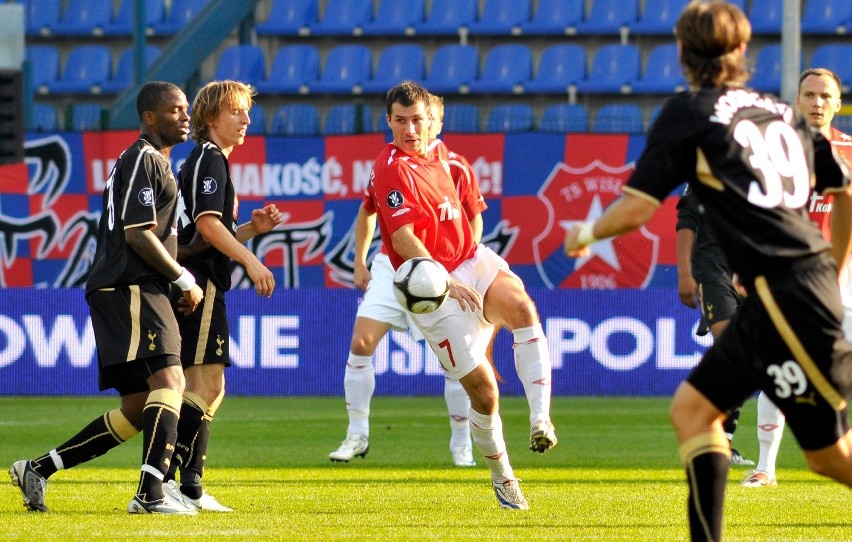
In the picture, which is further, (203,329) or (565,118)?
(565,118)

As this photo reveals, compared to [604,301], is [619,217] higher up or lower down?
higher up

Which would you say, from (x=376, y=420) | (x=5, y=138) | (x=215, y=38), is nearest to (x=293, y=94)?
(x=215, y=38)

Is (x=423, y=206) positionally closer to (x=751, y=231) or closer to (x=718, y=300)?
(x=718, y=300)

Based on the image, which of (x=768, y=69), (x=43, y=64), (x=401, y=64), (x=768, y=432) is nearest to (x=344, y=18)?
(x=401, y=64)

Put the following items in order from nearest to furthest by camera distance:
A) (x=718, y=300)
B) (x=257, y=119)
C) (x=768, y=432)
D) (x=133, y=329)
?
(x=133, y=329), (x=768, y=432), (x=718, y=300), (x=257, y=119)

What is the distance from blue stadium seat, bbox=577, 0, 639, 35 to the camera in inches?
864

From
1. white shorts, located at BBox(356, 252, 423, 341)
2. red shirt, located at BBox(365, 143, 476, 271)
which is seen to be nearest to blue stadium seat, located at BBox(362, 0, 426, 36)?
white shorts, located at BBox(356, 252, 423, 341)

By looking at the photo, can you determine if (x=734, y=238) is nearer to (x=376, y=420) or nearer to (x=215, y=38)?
(x=376, y=420)

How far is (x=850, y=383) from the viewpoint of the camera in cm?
454

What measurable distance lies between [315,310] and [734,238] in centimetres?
1147

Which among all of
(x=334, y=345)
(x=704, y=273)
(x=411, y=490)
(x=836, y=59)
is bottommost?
(x=334, y=345)

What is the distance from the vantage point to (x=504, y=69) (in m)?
21.9

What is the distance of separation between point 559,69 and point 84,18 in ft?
26.1

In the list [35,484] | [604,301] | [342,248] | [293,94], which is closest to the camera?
[35,484]
